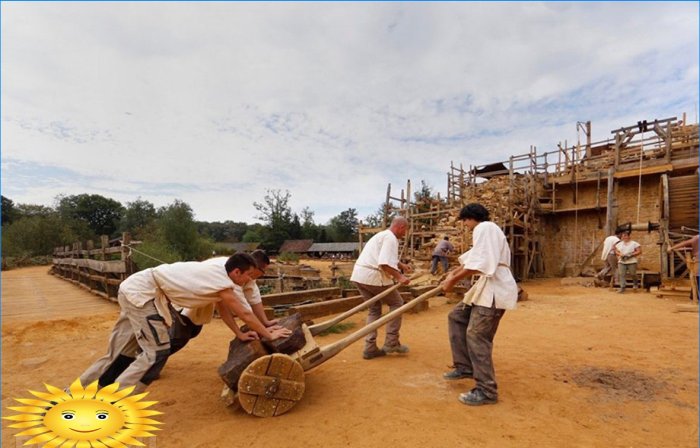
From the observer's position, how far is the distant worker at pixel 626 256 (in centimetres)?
1005

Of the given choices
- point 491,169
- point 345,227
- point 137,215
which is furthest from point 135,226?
point 491,169

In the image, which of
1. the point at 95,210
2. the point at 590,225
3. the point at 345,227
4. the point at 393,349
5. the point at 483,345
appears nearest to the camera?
the point at 483,345

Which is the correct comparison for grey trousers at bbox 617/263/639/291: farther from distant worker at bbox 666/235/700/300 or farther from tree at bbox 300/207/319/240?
tree at bbox 300/207/319/240

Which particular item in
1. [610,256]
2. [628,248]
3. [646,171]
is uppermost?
[646,171]

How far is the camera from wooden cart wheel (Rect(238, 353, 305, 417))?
106 inches

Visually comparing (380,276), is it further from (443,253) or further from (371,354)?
(443,253)

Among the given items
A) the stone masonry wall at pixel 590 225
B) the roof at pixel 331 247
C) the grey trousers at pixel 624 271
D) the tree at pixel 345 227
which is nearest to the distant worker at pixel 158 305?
the grey trousers at pixel 624 271

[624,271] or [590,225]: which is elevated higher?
[590,225]

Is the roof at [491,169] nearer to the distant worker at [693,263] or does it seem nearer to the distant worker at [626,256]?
the distant worker at [626,256]

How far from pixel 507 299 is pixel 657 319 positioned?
574 centimetres

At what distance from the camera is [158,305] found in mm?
3008

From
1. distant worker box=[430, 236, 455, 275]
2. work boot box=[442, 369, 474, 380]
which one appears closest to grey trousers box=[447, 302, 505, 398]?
work boot box=[442, 369, 474, 380]

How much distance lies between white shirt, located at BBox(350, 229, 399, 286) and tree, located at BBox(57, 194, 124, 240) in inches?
2184

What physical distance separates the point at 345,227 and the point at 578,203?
4169 centimetres
